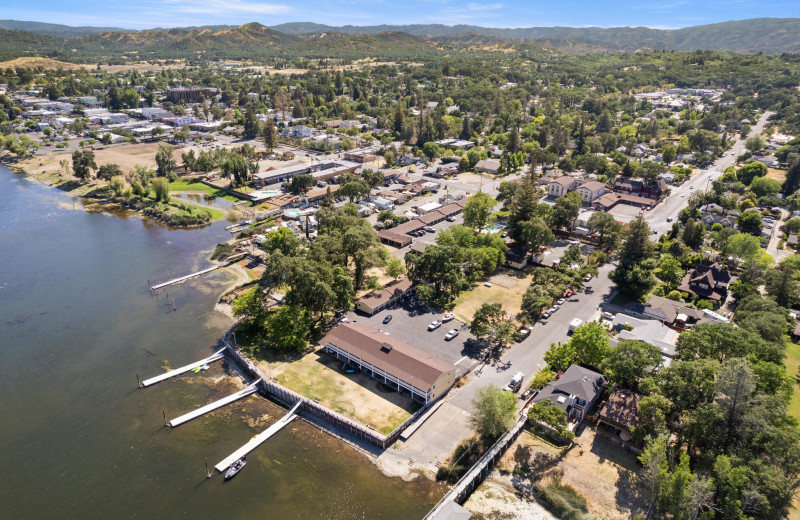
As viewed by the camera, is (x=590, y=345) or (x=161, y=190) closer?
(x=590, y=345)

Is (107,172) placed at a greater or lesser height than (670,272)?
greater

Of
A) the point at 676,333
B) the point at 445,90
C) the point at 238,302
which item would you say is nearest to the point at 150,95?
the point at 445,90

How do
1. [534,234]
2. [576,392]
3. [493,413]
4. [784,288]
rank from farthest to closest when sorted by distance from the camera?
1. [534,234]
2. [784,288]
3. [576,392]
4. [493,413]

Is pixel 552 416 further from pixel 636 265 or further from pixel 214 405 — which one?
pixel 636 265

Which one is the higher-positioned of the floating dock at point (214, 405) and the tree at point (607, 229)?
the tree at point (607, 229)

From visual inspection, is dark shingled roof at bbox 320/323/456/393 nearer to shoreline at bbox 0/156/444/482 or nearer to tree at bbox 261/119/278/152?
shoreline at bbox 0/156/444/482

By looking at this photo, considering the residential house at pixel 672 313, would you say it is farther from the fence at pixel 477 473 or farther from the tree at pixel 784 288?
the fence at pixel 477 473

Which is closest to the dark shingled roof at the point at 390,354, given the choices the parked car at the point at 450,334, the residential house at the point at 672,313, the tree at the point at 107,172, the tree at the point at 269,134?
the parked car at the point at 450,334

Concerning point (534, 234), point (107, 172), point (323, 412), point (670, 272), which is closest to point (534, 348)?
point (534, 234)
